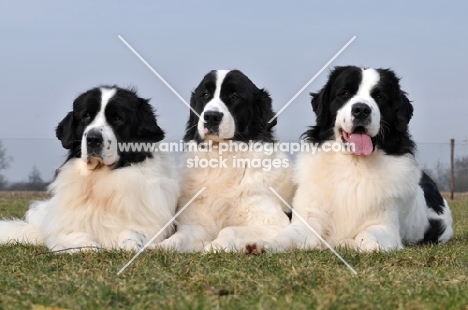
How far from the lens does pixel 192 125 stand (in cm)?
700

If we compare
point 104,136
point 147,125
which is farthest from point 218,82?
point 104,136

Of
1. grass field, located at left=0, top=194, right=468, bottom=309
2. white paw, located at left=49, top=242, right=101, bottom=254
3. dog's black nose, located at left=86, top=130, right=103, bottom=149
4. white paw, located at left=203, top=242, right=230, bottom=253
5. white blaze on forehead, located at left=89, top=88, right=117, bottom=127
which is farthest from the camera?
white blaze on forehead, located at left=89, top=88, right=117, bottom=127

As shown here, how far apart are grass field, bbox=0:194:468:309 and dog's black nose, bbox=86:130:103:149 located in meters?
1.05

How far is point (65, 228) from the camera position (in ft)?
20.5

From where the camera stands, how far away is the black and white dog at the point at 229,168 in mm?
6492

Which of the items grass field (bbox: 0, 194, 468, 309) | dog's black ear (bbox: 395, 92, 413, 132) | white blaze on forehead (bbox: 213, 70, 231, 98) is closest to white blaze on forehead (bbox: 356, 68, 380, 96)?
dog's black ear (bbox: 395, 92, 413, 132)

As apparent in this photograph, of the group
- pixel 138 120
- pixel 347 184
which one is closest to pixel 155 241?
pixel 138 120

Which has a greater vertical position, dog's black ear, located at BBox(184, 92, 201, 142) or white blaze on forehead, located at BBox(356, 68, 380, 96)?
white blaze on forehead, located at BBox(356, 68, 380, 96)

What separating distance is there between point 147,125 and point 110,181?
0.67 metres

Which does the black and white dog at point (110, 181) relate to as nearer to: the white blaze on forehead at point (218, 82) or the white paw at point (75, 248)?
the white paw at point (75, 248)

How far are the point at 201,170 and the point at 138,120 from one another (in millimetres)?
891

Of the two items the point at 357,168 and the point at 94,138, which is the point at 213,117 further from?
the point at 357,168

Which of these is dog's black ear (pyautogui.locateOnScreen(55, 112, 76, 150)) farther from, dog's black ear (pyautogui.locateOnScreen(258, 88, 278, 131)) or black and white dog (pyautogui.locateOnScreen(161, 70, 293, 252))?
dog's black ear (pyautogui.locateOnScreen(258, 88, 278, 131))

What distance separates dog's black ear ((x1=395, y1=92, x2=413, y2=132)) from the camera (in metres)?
6.45
